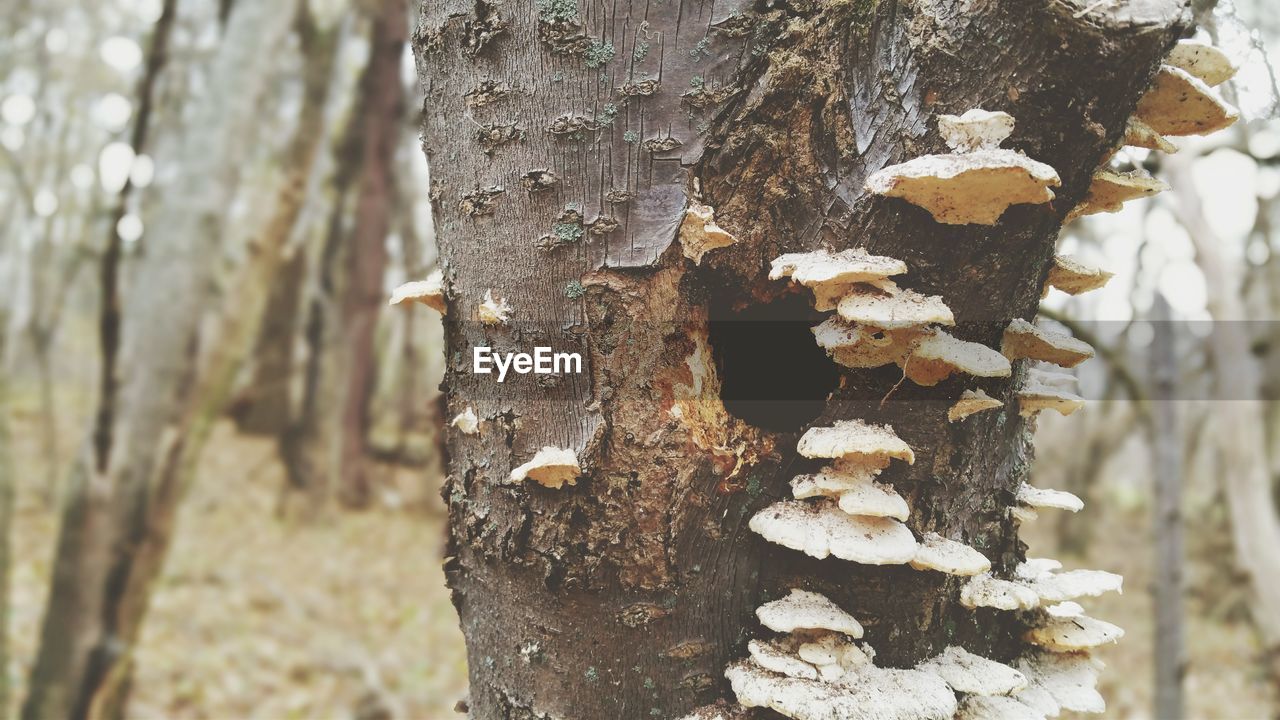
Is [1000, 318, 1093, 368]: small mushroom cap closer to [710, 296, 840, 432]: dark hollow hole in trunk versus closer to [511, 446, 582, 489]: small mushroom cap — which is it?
[710, 296, 840, 432]: dark hollow hole in trunk

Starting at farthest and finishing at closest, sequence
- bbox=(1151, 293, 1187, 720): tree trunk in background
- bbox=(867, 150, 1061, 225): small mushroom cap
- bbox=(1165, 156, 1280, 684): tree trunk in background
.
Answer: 1. bbox=(1165, 156, 1280, 684): tree trunk in background
2. bbox=(1151, 293, 1187, 720): tree trunk in background
3. bbox=(867, 150, 1061, 225): small mushroom cap

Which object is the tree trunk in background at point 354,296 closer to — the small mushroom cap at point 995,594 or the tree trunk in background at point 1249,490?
the tree trunk in background at point 1249,490

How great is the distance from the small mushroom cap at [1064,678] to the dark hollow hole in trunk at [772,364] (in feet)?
2.09

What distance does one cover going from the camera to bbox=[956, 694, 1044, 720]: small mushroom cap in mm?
1177

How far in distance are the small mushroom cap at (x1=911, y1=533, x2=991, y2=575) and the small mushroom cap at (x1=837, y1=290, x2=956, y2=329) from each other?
1.14 ft

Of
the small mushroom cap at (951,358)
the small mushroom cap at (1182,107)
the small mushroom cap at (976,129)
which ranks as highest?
the small mushroom cap at (1182,107)

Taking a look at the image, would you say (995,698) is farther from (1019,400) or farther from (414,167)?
(414,167)

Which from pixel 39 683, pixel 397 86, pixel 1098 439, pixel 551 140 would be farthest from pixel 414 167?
pixel 1098 439

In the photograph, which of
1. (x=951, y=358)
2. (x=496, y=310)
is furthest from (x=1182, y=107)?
(x=496, y=310)

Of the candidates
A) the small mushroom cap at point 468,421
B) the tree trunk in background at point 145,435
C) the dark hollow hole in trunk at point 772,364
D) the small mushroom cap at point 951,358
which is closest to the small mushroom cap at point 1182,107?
the small mushroom cap at point 951,358

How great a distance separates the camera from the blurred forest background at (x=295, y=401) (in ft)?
10.8

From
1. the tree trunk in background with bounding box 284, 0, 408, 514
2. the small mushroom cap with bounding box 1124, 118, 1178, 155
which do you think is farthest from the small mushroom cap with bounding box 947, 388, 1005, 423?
the tree trunk in background with bounding box 284, 0, 408, 514

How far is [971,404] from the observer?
1.14 meters

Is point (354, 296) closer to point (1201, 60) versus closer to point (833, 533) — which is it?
point (833, 533)
